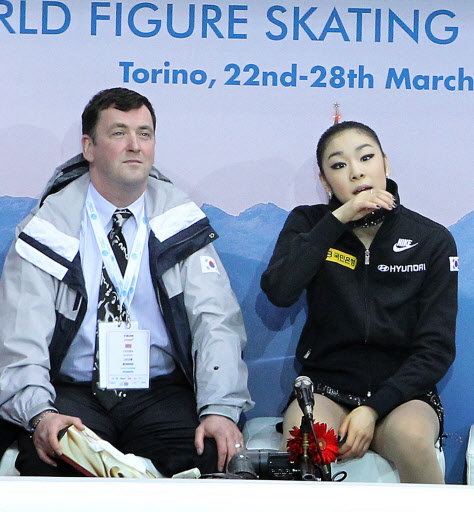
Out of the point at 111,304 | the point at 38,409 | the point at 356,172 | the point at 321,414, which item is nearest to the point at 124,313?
the point at 111,304

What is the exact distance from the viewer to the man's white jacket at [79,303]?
10.3 feet

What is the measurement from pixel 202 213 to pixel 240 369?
1.95 ft

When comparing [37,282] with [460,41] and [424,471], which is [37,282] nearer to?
[424,471]

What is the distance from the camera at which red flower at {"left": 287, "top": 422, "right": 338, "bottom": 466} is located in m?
2.52

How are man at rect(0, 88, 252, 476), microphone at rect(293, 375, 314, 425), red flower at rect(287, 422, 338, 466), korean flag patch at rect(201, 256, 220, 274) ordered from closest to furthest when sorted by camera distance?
1. microphone at rect(293, 375, 314, 425)
2. red flower at rect(287, 422, 338, 466)
3. man at rect(0, 88, 252, 476)
4. korean flag patch at rect(201, 256, 220, 274)

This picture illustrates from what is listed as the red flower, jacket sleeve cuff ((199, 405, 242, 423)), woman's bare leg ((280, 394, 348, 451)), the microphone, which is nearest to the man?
jacket sleeve cuff ((199, 405, 242, 423))

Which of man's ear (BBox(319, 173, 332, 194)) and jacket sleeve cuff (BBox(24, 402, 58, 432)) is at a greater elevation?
man's ear (BBox(319, 173, 332, 194))

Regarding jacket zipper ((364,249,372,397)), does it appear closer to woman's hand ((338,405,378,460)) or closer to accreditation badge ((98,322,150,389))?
woman's hand ((338,405,378,460))

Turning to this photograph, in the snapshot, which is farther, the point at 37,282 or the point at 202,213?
the point at 202,213

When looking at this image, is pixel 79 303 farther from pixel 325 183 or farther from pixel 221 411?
pixel 325 183

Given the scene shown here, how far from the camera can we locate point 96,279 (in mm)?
3309

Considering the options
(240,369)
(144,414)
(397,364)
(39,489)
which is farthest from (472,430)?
(39,489)

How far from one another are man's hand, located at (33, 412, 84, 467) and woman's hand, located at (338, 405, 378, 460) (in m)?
0.85

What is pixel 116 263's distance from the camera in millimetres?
3309
